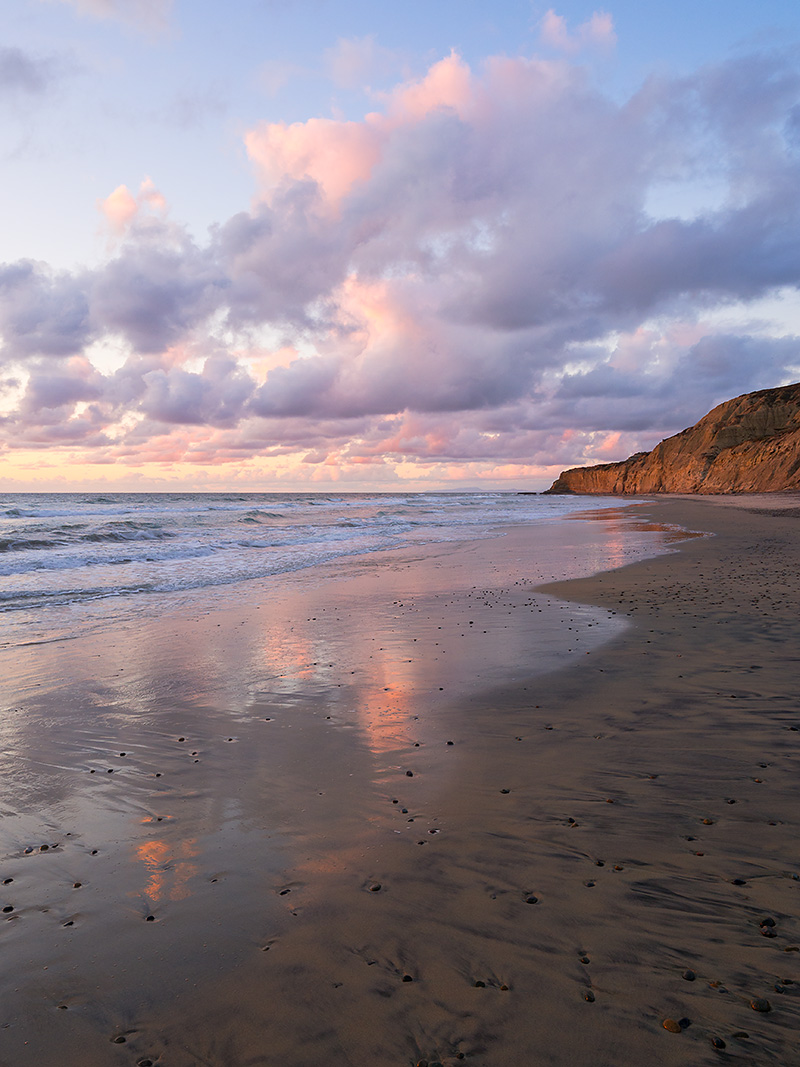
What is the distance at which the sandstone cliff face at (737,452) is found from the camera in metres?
69.6

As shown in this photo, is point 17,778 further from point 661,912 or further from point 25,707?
point 661,912

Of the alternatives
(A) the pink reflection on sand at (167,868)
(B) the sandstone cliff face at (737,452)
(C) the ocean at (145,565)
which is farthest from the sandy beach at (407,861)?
(B) the sandstone cliff face at (737,452)

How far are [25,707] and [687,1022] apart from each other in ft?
22.9

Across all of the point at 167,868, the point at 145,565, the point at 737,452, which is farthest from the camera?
the point at 737,452

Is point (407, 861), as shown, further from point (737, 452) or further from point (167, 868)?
point (737, 452)

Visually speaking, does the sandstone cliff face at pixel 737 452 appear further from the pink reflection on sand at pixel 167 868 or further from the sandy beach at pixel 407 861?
the pink reflection on sand at pixel 167 868

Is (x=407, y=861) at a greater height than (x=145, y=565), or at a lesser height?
lesser

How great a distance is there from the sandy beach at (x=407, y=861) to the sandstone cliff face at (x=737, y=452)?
72.9m

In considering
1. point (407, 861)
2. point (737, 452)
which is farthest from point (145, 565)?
point (737, 452)

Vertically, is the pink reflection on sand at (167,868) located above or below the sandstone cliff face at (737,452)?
below

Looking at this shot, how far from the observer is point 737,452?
79.9 metres

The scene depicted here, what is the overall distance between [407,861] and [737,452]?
90397mm

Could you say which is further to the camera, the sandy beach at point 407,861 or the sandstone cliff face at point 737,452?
the sandstone cliff face at point 737,452

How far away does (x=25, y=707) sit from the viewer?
668 cm
